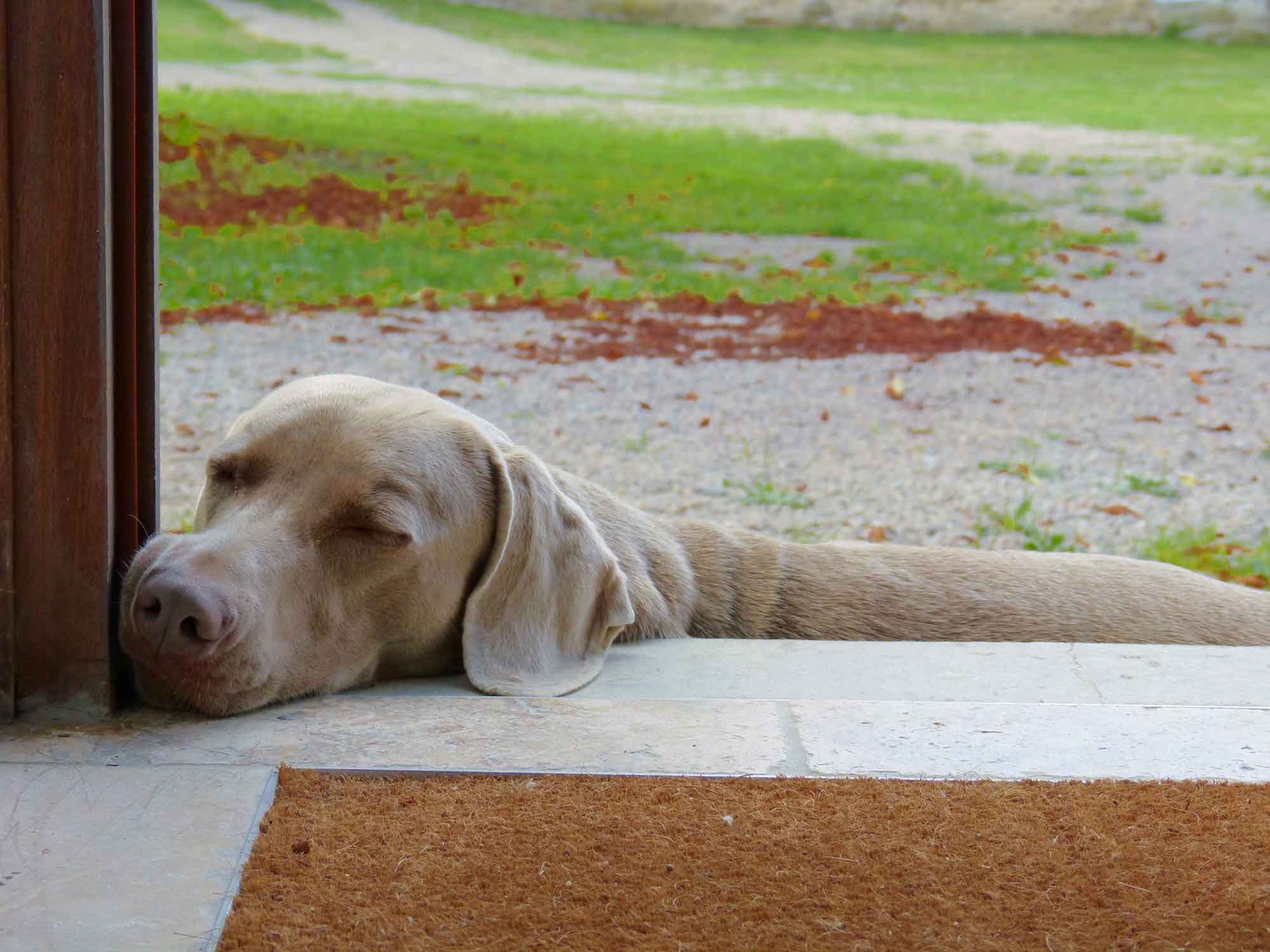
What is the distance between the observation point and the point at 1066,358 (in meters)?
10.1

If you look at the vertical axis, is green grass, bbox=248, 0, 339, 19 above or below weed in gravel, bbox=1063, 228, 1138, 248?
above

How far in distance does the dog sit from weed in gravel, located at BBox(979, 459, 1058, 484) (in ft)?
12.0

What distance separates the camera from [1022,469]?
7539mm

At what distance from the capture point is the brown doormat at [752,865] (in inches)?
76.4

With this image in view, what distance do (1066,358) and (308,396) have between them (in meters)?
7.93

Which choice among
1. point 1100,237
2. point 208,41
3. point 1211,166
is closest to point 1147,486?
point 1100,237

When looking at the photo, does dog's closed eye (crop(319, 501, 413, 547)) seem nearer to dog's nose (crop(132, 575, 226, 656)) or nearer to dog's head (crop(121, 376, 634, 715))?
dog's head (crop(121, 376, 634, 715))

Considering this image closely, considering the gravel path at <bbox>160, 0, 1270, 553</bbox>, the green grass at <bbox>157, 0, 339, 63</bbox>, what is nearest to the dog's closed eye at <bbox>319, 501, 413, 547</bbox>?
the gravel path at <bbox>160, 0, 1270, 553</bbox>

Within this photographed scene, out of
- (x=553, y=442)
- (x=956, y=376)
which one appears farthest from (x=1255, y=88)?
(x=553, y=442)

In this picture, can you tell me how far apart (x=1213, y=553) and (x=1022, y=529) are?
31.9 inches

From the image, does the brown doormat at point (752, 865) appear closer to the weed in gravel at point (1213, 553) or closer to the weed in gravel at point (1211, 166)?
the weed in gravel at point (1213, 553)

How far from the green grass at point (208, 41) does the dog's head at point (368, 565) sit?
16.5m

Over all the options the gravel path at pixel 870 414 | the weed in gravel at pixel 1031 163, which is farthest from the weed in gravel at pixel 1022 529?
the weed in gravel at pixel 1031 163

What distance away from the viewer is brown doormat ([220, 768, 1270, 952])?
1.94 metres
